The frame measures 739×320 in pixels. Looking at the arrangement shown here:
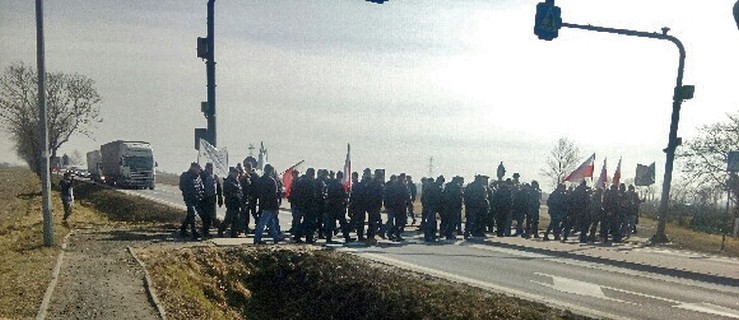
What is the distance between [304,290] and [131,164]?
42205mm

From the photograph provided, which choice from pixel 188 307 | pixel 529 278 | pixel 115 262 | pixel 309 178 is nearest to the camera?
pixel 188 307

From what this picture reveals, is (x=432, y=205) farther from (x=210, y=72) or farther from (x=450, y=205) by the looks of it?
(x=210, y=72)

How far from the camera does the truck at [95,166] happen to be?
62294 mm

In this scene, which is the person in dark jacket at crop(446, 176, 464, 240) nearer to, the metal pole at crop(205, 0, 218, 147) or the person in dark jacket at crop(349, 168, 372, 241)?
the person in dark jacket at crop(349, 168, 372, 241)

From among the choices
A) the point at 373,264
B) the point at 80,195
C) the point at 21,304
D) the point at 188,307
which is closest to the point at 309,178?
the point at 373,264

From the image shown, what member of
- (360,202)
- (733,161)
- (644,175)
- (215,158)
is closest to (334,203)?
(360,202)

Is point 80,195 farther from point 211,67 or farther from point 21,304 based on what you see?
point 21,304

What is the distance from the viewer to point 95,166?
6688 cm

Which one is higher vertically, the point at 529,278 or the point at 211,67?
the point at 211,67

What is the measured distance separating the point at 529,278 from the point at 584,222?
29.0ft

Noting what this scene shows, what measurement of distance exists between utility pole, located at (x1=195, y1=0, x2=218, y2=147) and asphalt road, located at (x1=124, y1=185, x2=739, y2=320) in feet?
12.5

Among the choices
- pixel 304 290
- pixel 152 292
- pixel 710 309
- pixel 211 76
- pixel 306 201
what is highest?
pixel 211 76

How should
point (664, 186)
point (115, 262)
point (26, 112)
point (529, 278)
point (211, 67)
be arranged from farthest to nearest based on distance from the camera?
1. point (26, 112)
2. point (664, 186)
3. point (211, 67)
4. point (529, 278)
5. point (115, 262)

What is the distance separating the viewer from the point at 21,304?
8.32m
